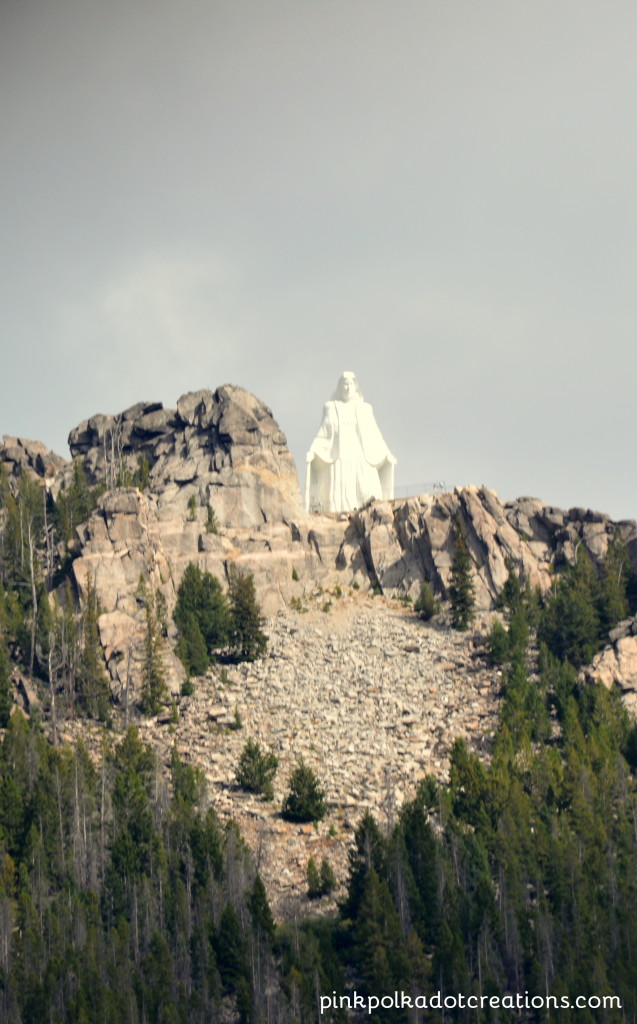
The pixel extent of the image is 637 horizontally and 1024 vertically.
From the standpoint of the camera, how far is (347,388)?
4889 inches

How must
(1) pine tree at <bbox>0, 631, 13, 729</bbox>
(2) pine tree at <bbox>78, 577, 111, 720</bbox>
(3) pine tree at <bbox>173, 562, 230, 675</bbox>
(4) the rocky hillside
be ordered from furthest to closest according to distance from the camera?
(3) pine tree at <bbox>173, 562, 230, 675</bbox> < (2) pine tree at <bbox>78, 577, 111, 720</bbox> < (1) pine tree at <bbox>0, 631, 13, 729</bbox> < (4) the rocky hillside

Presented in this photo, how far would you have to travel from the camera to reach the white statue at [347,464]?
119 metres

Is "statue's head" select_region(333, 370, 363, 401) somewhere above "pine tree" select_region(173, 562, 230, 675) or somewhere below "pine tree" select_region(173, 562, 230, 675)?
above

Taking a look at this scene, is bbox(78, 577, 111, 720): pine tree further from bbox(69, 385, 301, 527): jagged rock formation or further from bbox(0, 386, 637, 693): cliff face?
bbox(69, 385, 301, 527): jagged rock formation

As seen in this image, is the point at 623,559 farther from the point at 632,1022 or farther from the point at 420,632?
the point at 632,1022

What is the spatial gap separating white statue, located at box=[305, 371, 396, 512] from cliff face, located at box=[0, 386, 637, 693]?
2.79m

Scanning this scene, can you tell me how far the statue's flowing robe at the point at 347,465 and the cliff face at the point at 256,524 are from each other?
110 inches

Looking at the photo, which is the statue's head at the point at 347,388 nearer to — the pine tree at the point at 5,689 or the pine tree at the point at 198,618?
the pine tree at the point at 198,618

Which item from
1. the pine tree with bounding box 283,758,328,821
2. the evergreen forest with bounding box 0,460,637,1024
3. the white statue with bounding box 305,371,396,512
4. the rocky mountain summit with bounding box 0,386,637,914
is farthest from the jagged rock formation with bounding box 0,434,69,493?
the pine tree with bounding box 283,758,328,821

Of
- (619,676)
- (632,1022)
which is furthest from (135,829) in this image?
(619,676)

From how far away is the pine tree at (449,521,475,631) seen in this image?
340 feet

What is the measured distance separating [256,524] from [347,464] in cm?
1149

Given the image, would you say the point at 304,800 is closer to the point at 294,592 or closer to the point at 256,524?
the point at 294,592

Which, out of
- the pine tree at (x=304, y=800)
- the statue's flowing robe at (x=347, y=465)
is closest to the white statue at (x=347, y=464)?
the statue's flowing robe at (x=347, y=465)
